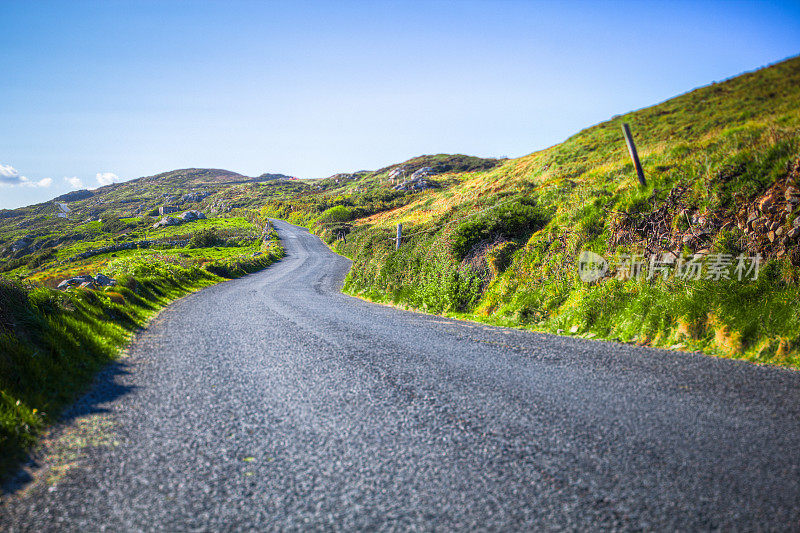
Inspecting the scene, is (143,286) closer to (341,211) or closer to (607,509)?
(607,509)

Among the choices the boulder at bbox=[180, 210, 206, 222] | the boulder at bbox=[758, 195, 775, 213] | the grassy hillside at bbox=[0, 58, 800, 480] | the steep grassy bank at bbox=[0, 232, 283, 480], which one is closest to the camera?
the steep grassy bank at bbox=[0, 232, 283, 480]

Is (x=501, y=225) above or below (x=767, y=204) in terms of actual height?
above

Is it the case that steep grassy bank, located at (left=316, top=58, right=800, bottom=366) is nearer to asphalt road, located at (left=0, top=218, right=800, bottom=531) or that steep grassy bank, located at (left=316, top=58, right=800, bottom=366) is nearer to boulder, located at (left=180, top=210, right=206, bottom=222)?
asphalt road, located at (left=0, top=218, right=800, bottom=531)

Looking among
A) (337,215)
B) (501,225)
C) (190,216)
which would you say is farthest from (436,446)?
(190,216)

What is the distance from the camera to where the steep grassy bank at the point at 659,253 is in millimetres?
6051

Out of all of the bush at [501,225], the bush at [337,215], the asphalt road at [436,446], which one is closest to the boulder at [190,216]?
the bush at [337,215]

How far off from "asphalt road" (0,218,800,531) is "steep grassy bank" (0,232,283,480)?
42 cm

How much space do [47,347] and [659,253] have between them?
456 inches

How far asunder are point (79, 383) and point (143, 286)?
11515mm

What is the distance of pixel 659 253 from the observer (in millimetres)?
7883

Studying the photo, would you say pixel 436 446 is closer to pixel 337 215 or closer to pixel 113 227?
pixel 337 215

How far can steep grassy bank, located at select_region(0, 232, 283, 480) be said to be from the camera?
4.38 meters

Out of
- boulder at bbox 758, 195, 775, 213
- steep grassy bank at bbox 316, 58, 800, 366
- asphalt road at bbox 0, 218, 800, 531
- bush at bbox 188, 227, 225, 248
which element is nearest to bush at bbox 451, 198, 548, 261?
steep grassy bank at bbox 316, 58, 800, 366

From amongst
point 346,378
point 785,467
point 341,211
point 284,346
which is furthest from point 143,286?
point 341,211
